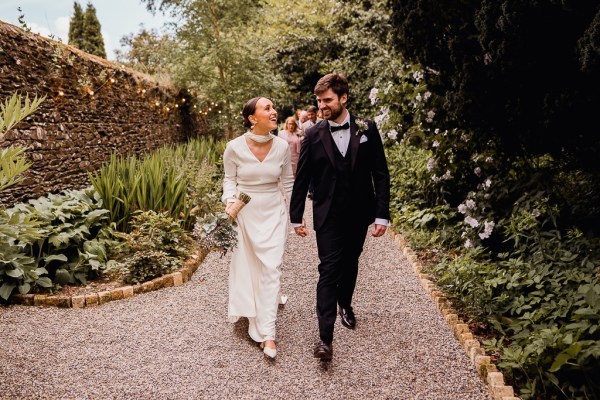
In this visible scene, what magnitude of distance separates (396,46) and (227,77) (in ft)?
31.4

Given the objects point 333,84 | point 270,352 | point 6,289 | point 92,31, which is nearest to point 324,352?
point 270,352

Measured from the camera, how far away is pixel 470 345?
123 inches

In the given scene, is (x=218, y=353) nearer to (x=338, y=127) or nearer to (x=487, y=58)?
(x=338, y=127)

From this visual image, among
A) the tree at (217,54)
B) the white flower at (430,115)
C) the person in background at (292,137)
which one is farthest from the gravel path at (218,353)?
the tree at (217,54)

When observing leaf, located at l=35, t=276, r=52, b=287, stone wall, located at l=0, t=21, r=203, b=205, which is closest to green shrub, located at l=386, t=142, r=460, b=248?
leaf, located at l=35, t=276, r=52, b=287

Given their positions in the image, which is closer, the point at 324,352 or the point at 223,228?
the point at 324,352

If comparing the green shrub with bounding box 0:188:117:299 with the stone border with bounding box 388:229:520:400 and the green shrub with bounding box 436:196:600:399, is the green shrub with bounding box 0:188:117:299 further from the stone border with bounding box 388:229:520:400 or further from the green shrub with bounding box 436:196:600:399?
the green shrub with bounding box 436:196:600:399

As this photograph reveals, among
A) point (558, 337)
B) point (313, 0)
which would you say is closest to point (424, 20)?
point (558, 337)

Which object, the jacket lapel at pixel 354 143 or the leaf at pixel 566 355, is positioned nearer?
the leaf at pixel 566 355

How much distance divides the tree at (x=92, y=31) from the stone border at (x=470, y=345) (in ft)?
59.6

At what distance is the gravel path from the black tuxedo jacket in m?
0.92

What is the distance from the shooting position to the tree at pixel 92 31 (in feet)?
62.5

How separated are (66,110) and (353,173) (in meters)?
5.73

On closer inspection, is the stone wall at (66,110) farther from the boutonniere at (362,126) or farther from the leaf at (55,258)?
the boutonniere at (362,126)
